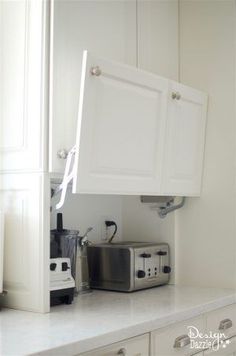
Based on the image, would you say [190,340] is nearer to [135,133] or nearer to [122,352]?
[122,352]

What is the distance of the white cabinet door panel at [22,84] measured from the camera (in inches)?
79.3

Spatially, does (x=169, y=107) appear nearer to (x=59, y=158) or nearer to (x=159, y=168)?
(x=159, y=168)

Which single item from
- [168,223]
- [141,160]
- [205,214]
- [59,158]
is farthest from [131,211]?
[59,158]

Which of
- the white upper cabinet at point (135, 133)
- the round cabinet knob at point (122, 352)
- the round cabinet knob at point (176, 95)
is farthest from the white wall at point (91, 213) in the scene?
the round cabinet knob at point (122, 352)

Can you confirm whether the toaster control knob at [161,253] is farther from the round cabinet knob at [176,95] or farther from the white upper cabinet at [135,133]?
the round cabinet knob at [176,95]

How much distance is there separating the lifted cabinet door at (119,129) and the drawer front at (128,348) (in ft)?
1.94

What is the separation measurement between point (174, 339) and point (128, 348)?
0.33 meters

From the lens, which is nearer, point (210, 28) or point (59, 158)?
point (59, 158)

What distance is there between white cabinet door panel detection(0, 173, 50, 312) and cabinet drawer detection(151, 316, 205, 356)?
1.50ft

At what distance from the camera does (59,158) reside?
2.02m

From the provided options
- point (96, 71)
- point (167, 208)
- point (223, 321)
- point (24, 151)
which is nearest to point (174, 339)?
point (223, 321)

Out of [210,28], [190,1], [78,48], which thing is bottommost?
[78,48]

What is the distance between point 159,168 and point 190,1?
3.37 ft

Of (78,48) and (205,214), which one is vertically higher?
(78,48)
